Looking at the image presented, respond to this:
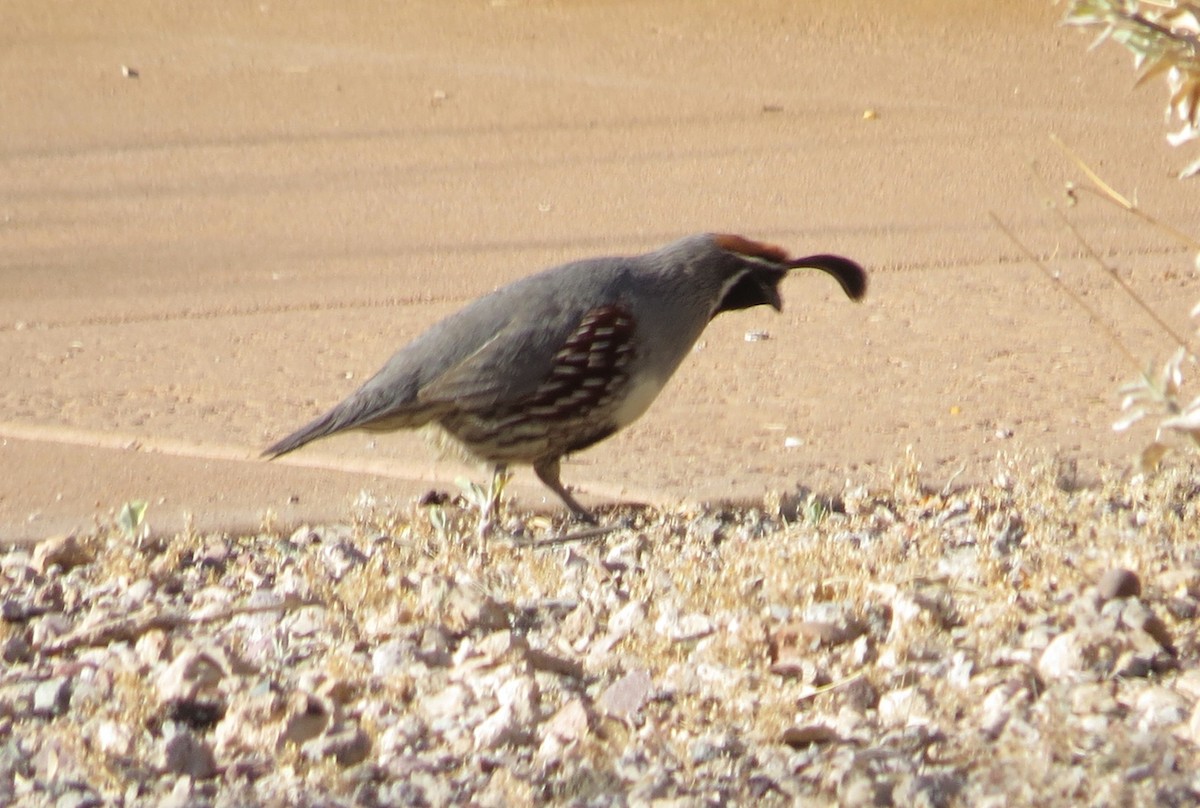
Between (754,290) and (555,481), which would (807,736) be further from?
(754,290)

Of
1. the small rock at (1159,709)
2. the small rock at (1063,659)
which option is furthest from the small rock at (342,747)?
the small rock at (1159,709)

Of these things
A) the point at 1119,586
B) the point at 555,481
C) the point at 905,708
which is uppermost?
the point at 1119,586

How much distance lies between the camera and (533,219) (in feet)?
26.0

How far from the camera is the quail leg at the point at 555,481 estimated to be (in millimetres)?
5172

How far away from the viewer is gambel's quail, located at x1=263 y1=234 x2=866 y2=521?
17.0ft

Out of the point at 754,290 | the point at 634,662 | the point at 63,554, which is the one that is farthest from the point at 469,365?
the point at 634,662

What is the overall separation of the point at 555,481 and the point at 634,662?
1480 mm

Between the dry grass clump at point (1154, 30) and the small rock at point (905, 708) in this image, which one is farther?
the dry grass clump at point (1154, 30)

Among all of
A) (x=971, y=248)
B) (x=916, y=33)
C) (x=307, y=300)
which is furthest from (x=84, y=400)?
(x=916, y=33)

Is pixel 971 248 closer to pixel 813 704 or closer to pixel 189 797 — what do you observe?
pixel 813 704

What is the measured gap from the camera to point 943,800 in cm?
314

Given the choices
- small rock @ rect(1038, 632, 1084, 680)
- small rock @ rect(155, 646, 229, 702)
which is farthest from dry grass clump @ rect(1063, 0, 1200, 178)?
small rock @ rect(155, 646, 229, 702)

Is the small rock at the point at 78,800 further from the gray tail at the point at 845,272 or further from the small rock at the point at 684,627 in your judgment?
the gray tail at the point at 845,272

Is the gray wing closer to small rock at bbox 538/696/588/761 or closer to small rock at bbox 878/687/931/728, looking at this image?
small rock at bbox 538/696/588/761
